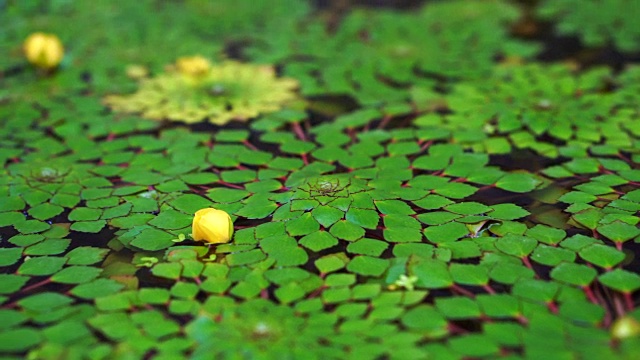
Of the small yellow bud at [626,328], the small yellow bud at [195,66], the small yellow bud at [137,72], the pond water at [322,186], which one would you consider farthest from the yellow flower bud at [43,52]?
the small yellow bud at [626,328]

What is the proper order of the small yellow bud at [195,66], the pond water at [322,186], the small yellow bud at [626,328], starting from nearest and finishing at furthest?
the small yellow bud at [626,328] < the pond water at [322,186] < the small yellow bud at [195,66]

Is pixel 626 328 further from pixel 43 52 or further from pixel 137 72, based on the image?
pixel 43 52

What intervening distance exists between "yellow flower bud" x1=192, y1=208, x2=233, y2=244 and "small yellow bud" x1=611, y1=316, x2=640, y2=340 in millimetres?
826

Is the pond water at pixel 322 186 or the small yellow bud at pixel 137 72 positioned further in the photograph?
the small yellow bud at pixel 137 72

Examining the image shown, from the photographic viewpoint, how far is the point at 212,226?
1.51 metres

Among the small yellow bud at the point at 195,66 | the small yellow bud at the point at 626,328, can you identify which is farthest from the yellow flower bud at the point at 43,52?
the small yellow bud at the point at 626,328

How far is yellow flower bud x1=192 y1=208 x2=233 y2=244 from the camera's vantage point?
1.51 meters

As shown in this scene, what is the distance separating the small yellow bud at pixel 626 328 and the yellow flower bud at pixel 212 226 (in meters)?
0.83

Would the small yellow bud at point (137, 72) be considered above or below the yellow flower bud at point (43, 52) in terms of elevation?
below

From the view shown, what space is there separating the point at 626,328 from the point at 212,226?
862mm

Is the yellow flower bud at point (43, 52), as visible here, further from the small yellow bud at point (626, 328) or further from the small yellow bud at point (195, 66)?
the small yellow bud at point (626, 328)

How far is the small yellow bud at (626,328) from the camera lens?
1.16 metres


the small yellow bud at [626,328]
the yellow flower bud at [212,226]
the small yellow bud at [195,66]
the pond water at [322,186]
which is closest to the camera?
the small yellow bud at [626,328]

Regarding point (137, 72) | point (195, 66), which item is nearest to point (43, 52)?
point (137, 72)
